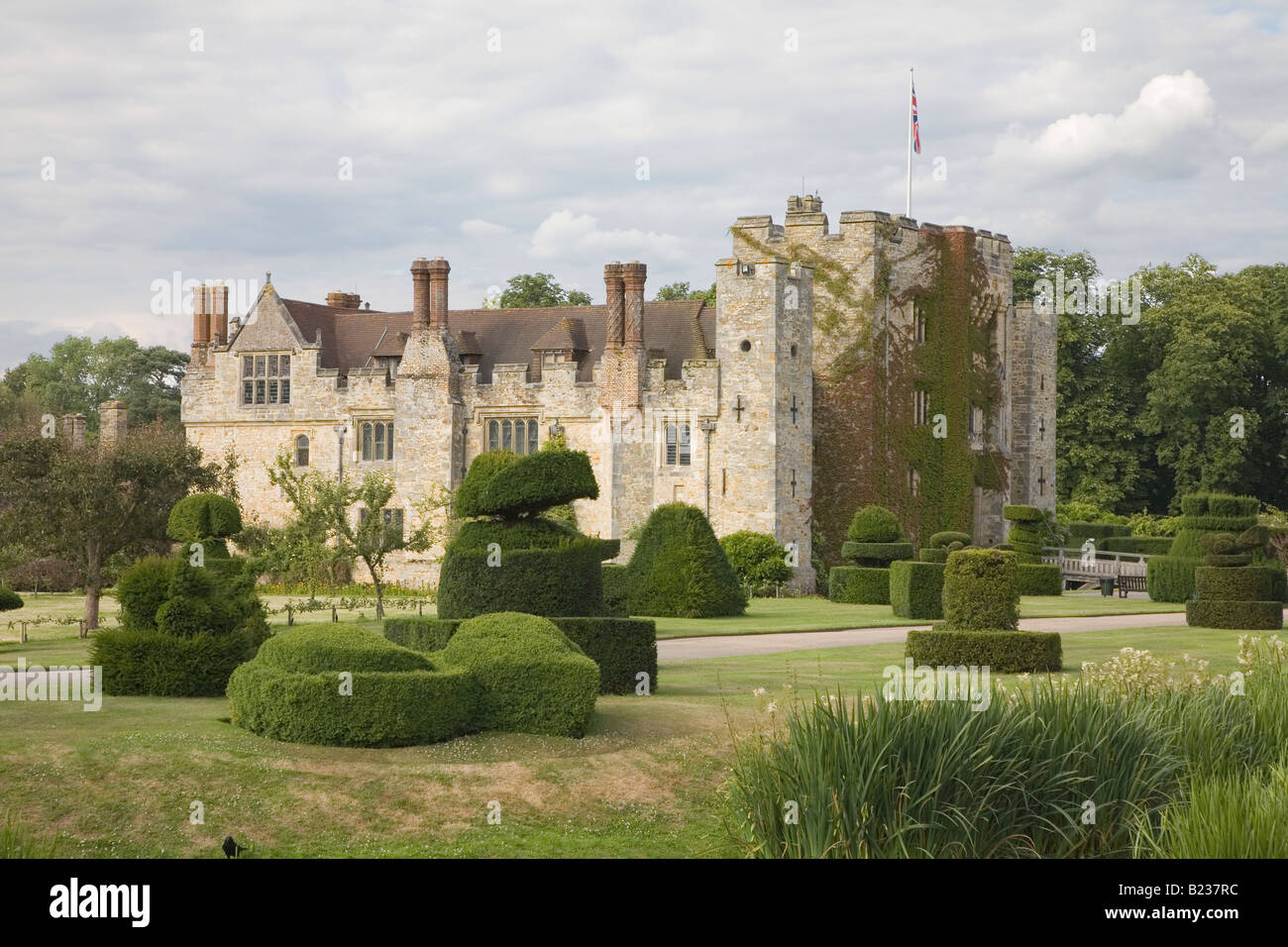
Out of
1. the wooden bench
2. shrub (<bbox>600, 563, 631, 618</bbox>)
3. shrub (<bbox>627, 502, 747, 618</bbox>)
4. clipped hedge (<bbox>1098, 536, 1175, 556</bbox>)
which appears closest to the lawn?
shrub (<bbox>627, 502, 747, 618</bbox>)

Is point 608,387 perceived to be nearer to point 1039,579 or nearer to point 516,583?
point 1039,579

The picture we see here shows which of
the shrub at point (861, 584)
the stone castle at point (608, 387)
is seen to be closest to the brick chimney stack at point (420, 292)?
the stone castle at point (608, 387)

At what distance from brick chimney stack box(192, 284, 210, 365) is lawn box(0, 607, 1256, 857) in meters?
41.9

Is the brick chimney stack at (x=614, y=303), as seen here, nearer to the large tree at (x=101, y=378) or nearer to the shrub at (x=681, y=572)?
the shrub at (x=681, y=572)

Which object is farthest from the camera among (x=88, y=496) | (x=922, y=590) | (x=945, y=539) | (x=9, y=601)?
(x=945, y=539)

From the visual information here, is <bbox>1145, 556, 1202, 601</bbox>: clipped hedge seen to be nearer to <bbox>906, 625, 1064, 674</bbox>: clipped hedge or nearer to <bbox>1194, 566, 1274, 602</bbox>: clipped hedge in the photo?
<bbox>1194, 566, 1274, 602</bbox>: clipped hedge

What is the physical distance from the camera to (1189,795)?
1404 cm

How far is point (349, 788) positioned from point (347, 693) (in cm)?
149

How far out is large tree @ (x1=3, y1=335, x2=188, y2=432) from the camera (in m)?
79.6

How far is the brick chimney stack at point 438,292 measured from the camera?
2055 inches

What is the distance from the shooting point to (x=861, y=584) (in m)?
41.8

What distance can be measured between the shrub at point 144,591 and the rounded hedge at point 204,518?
980cm

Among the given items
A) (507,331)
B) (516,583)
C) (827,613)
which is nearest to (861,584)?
(827,613)
